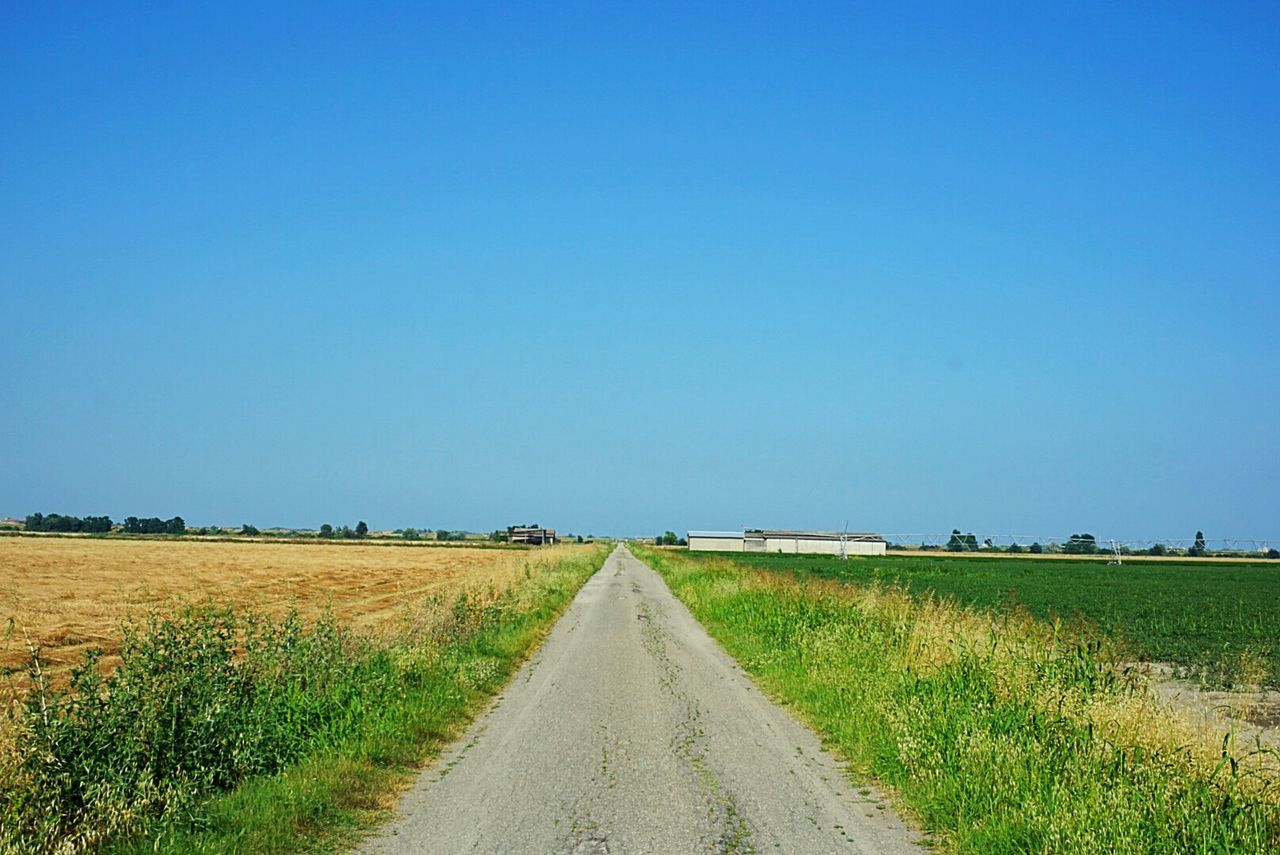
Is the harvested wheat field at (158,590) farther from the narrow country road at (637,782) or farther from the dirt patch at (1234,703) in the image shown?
the dirt patch at (1234,703)

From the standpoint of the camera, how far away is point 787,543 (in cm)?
15638

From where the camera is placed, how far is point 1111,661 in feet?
43.4

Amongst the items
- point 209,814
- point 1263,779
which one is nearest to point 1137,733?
point 1263,779

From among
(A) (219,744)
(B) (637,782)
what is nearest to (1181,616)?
(B) (637,782)

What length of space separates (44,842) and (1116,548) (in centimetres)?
13790

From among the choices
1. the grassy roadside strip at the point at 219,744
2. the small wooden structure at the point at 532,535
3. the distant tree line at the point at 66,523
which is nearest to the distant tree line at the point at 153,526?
the distant tree line at the point at 66,523

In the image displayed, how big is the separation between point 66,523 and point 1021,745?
637 ft

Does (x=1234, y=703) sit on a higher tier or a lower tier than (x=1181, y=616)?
lower

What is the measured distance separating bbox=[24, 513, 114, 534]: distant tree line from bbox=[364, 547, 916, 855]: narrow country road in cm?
17784

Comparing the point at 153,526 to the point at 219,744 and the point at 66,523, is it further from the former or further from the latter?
the point at 219,744

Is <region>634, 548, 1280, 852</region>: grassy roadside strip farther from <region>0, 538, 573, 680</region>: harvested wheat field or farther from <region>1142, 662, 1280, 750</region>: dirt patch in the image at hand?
<region>0, 538, 573, 680</region>: harvested wheat field

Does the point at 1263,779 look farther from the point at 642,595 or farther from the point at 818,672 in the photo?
the point at 642,595

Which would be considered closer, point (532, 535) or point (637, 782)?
point (637, 782)

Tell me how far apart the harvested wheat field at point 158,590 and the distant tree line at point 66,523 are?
112 meters
